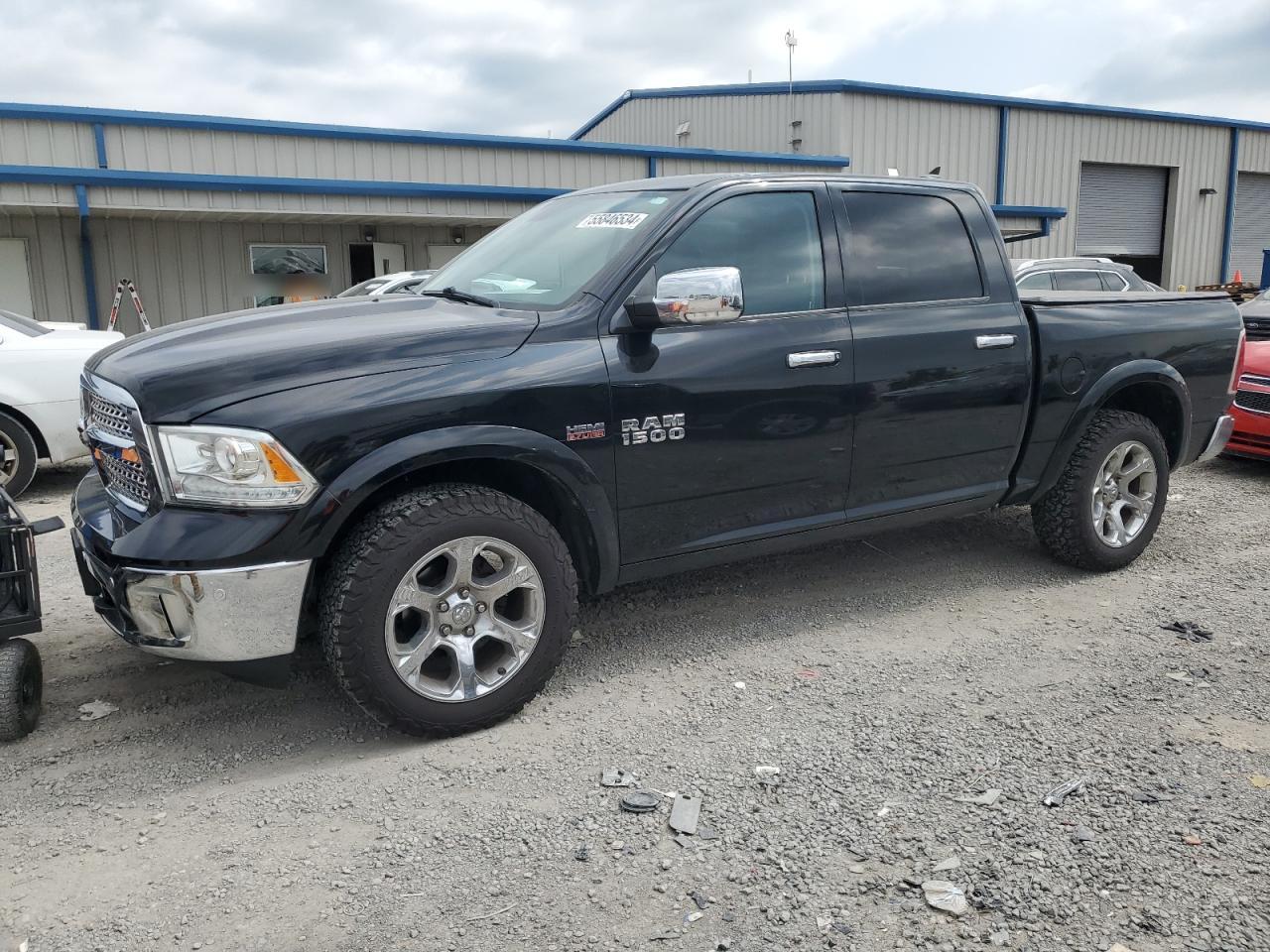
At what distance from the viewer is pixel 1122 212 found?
27438 mm

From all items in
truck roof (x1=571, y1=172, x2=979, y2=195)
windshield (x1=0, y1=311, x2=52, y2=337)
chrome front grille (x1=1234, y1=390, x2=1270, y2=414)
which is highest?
truck roof (x1=571, y1=172, x2=979, y2=195)

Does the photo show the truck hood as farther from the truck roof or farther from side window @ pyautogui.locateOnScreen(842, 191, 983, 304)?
side window @ pyautogui.locateOnScreen(842, 191, 983, 304)

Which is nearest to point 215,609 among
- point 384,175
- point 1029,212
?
point 384,175

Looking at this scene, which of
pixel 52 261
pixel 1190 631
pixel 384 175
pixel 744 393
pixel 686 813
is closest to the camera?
pixel 686 813

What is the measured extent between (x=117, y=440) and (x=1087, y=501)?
4.38 meters

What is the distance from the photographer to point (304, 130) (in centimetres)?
1662

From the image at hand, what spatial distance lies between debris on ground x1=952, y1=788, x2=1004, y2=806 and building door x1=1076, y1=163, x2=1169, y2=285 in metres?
26.3

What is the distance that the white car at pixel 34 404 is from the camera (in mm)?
7199

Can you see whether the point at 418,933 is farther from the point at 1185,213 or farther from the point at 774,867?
the point at 1185,213

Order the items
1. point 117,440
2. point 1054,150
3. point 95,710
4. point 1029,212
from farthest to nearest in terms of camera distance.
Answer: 1. point 1054,150
2. point 1029,212
3. point 95,710
4. point 117,440

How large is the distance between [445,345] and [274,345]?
550mm

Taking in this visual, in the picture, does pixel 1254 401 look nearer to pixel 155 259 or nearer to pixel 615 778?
pixel 615 778

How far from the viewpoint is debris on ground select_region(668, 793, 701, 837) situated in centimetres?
293

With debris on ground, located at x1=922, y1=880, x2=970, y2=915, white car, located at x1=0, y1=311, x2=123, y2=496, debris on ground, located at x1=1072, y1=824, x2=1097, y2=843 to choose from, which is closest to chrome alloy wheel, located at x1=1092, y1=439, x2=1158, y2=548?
debris on ground, located at x1=1072, y1=824, x2=1097, y2=843
